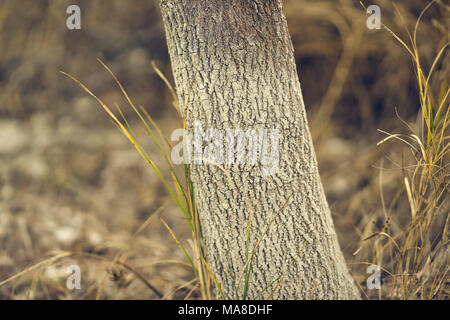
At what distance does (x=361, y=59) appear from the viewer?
2.02m

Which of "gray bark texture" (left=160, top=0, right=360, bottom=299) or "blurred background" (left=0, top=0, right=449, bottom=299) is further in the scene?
"blurred background" (left=0, top=0, right=449, bottom=299)

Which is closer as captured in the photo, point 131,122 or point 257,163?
point 257,163

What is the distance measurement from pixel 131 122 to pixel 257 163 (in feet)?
4.99

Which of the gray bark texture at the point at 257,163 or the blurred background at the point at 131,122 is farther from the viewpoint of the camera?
the blurred background at the point at 131,122

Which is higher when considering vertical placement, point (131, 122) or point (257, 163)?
→ point (131, 122)

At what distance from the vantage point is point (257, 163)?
87cm

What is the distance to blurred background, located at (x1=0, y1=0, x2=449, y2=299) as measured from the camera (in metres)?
1.64

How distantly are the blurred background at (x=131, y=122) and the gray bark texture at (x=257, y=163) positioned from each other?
55cm

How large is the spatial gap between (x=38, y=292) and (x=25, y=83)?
133 cm

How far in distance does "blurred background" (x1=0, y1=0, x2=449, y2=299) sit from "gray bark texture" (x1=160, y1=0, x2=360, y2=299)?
1.81 ft

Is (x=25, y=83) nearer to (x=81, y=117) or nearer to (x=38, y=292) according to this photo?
(x=81, y=117)

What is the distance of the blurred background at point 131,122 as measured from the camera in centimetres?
164

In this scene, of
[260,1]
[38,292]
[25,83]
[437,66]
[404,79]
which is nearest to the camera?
[260,1]

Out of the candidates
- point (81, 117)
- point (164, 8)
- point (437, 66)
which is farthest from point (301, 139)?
point (81, 117)
